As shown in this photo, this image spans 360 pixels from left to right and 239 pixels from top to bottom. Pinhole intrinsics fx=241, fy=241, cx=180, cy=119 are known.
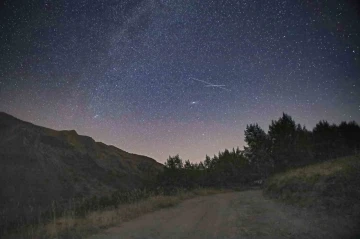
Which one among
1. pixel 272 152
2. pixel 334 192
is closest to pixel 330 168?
pixel 334 192

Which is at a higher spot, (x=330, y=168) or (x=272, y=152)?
(x=272, y=152)

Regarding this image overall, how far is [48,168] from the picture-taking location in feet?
115

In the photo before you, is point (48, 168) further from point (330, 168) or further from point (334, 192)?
point (334, 192)

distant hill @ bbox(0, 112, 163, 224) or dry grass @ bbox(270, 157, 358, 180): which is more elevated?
distant hill @ bbox(0, 112, 163, 224)

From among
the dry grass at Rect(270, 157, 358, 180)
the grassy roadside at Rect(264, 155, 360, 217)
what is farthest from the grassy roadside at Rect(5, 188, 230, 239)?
the dry grass at Rect(270, 157, 358, 180)

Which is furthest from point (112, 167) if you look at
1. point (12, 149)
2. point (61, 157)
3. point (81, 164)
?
point (12, 149)

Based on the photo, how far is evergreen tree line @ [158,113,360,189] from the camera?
5031 centimetres

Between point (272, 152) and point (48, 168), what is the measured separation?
46.2 metres

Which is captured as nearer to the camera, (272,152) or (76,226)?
(76,226)

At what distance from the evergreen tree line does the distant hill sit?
39.9ft

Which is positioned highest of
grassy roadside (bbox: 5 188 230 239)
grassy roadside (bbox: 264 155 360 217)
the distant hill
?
the distant hill

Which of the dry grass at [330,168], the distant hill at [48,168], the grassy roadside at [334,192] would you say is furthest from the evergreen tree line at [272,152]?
the grassy roadside at [334,192]

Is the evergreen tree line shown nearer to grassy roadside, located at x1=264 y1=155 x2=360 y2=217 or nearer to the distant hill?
the distant hill

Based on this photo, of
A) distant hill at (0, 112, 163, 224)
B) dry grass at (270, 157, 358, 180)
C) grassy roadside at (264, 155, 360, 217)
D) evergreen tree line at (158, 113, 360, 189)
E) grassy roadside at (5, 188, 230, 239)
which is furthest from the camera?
evergreen tree line at (158, 113, 360, 189)
